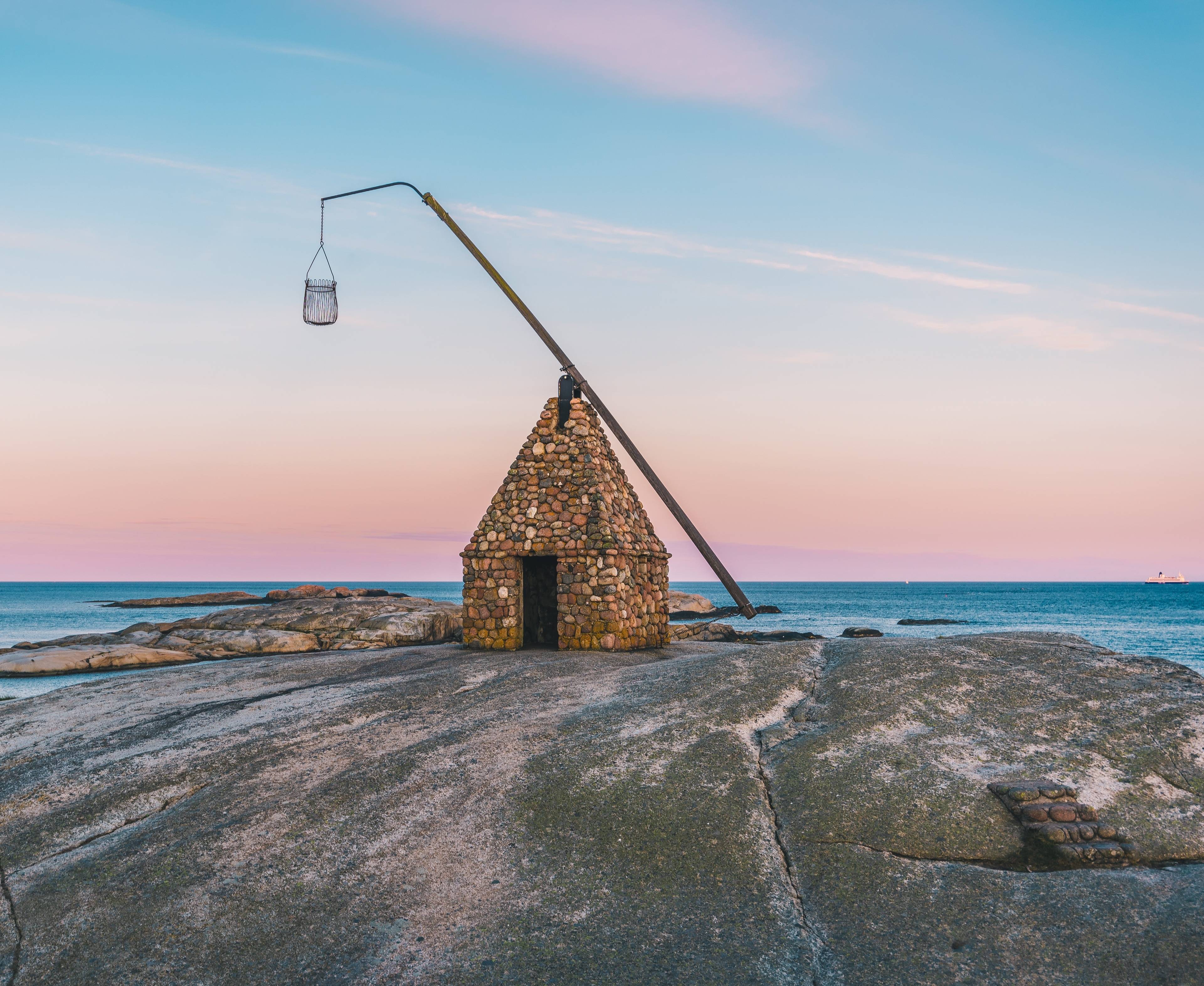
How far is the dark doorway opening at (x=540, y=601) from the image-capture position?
A: 61.6ft

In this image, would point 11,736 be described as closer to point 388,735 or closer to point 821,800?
point 388,735

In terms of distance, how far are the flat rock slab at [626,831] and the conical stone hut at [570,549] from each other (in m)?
3.73

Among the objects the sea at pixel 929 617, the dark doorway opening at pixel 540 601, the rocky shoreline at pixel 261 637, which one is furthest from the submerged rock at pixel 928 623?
the dark doorway opening at pixel 540 601

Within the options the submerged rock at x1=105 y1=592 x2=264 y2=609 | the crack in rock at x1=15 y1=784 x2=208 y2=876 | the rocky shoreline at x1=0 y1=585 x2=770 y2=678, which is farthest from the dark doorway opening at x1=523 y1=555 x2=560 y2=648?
the submerged rock at x1=105 y1=592 x2=264 y2=609

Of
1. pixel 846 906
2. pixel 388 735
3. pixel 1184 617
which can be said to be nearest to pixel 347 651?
pixel 388 735

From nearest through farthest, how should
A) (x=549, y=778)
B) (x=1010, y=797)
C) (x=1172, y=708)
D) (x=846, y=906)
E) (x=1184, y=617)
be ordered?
(x=846, y=906) < (x=1010, y=797) < (x=549, y=778) < (x=1172, y=708) < (x=1184, y=617)

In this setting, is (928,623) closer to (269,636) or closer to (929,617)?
(929,617)

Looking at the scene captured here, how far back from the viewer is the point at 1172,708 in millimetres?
9266

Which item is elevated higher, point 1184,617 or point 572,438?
point 572,438

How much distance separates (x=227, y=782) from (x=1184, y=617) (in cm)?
9346

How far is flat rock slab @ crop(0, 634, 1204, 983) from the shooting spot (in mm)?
5746

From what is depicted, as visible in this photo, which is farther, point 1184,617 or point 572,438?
point 1184,617

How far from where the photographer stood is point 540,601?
1898cm

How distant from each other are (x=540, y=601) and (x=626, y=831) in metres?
11.7
